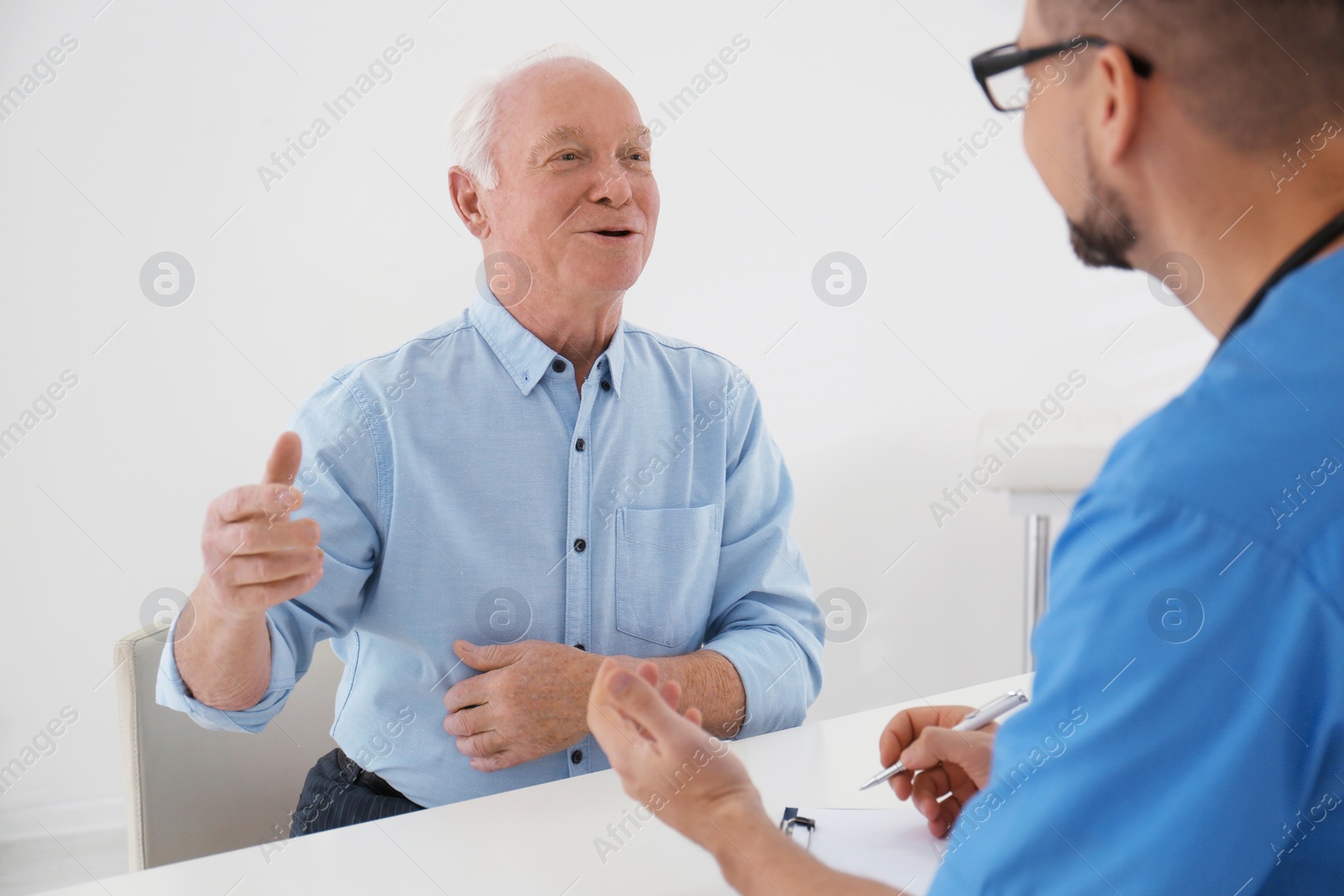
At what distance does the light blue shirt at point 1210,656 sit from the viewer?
1.68 ft

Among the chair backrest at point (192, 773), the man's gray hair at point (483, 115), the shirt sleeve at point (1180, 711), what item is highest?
the man's gray hair at point (483, 115)

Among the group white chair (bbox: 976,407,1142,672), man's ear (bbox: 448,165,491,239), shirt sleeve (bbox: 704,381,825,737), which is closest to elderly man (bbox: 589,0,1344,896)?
shirt sleeve (bbox: 704,381,825,737)

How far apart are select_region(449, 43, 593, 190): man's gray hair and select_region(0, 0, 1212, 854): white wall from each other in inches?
47.2

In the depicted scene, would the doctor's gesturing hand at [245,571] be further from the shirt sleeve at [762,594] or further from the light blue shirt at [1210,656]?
the light blue shirt at [1210,656]

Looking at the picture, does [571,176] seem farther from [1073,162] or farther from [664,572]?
[1073,162]

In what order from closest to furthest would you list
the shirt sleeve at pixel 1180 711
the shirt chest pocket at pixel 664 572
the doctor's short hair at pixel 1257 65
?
the shirt sleeve at pixel 1180 711 < the doctor's short hair at pixel 1257 65 < the shirt chest pocket at pixel 664 572

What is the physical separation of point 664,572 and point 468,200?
73 cm

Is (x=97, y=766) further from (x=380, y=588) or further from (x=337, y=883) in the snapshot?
(x=337, y=883)

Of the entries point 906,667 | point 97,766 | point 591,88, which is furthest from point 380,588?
point 906,667

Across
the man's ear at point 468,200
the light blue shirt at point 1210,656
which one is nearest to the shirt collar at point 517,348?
the man's ear at point 468,200

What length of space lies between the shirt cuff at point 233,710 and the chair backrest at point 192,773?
4cm

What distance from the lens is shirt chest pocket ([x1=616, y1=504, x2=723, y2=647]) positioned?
1534 millimetres

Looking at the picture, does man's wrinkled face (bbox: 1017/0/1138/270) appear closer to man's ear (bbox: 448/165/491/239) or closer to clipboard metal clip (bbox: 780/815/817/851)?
clipboard metal clip (bbox: 780/815/817/851)

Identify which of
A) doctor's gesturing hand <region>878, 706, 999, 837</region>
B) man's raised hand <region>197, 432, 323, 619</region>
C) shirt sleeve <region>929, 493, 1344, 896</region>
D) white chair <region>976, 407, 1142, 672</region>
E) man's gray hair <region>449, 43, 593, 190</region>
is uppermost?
man's gray hair <region>449, 43, 593, 190</region>
